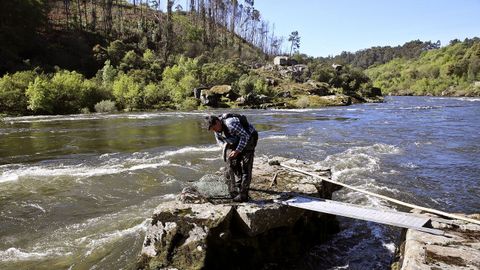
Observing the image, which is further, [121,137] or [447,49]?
[447,49]

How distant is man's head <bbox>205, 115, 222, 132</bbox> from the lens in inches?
268

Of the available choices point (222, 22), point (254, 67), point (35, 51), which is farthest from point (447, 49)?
point (35, 51)

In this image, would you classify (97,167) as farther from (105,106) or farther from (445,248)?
(105,106)

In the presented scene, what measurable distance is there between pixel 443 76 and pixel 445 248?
428 ft

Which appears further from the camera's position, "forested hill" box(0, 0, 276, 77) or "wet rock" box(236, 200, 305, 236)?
"forested hill" box(0, 0, 276, 77)

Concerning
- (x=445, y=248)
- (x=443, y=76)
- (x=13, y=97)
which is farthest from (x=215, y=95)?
(x=443, y=76)

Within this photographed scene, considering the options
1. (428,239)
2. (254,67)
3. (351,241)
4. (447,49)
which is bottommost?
(351,241)

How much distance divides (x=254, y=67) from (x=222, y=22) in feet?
121

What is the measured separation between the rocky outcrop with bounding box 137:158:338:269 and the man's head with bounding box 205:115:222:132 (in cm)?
140

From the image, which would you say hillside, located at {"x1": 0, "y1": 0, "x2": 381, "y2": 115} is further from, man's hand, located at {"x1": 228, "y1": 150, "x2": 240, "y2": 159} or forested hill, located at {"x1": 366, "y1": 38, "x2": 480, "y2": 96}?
man's hand, located at {"x1": 228, "y1": 150, "x2": 240, "y2": 159}

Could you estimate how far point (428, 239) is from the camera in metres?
5.70

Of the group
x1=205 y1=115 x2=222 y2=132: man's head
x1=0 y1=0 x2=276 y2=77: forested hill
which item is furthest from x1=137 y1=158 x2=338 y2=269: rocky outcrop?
x1=0 y1=0 x2=276 y2=77: forested hill

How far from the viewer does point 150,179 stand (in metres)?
13.2

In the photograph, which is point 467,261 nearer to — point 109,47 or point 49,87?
point 49,87
